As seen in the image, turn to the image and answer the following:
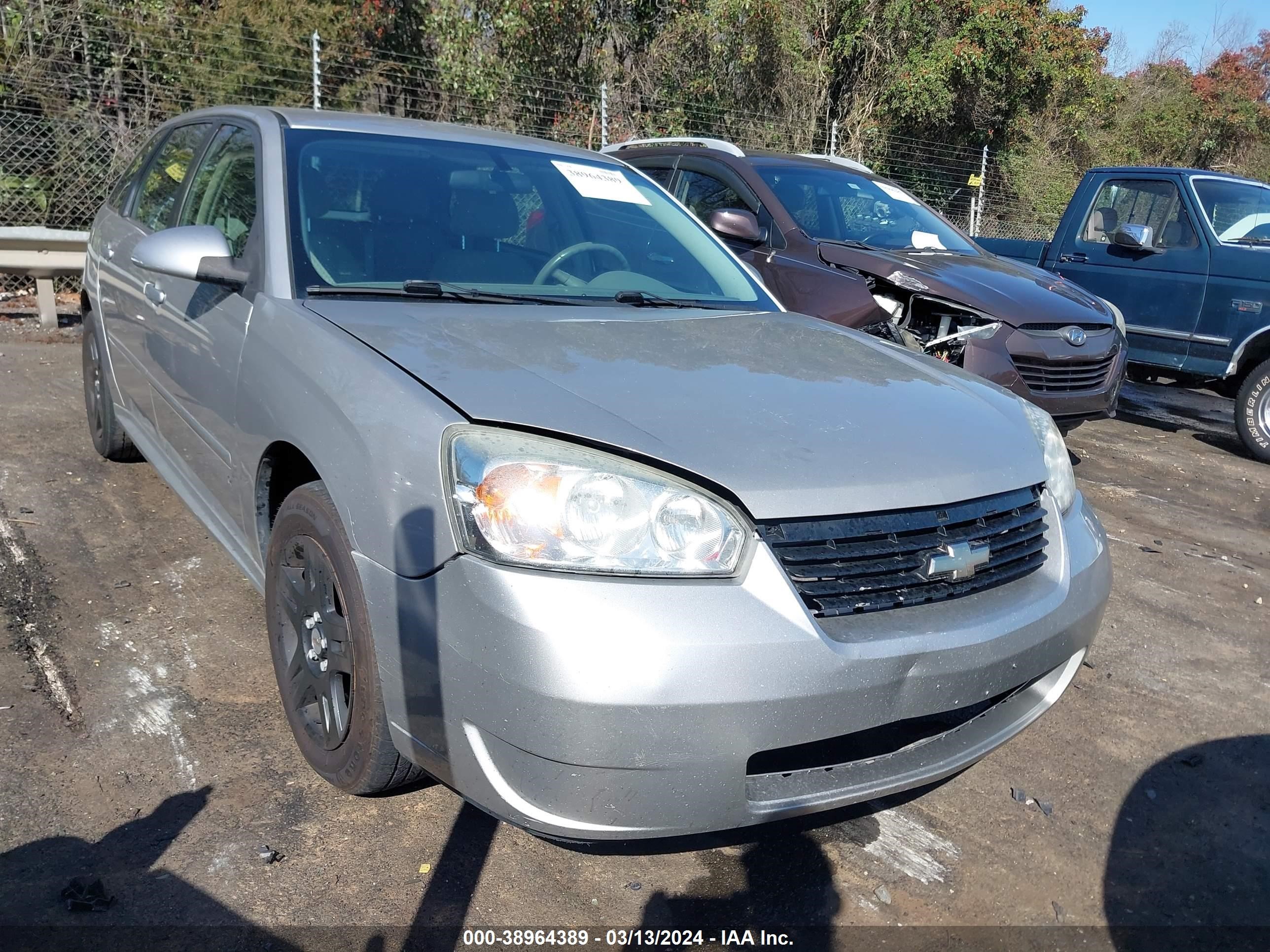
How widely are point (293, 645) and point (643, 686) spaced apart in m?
1.13

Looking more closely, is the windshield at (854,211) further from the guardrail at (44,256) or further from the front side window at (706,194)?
the guardrail at (44,256)

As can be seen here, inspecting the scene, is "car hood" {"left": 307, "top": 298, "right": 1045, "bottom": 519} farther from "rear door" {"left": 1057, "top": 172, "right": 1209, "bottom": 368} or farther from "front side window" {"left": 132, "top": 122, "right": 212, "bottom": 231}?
"rear door" {"left": 1057, "top": 172, "right": 1209, "bottom": 368}

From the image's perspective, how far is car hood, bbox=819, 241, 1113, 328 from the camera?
17.1ft

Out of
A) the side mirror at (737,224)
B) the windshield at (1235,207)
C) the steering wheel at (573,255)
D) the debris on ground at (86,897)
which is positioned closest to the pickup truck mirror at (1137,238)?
the windshield at (1235,207)

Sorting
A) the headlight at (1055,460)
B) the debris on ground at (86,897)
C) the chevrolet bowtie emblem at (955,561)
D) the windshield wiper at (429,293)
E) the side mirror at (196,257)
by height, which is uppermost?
the side mirror at (196,257)

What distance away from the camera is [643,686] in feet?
5.74

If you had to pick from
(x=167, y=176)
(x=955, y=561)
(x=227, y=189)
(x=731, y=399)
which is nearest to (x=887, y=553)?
(x=955, y=561)

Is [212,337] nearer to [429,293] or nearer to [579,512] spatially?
[429,293]

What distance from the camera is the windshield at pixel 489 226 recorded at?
281 centimetres

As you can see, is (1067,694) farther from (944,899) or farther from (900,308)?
(900,308)

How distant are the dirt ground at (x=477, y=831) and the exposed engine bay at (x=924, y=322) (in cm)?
195

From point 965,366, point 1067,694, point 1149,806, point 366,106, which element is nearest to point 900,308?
point 965,366

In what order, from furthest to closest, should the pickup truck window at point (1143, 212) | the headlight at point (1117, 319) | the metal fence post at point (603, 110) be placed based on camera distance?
the metal fence post at point (603, 110) → the pickup truck window at point (1143, 212) → the headlight at point (1117, 319)

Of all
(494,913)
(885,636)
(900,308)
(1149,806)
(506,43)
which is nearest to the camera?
(885,636)
